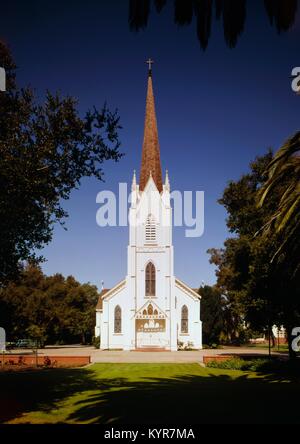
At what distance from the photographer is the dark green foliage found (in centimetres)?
4978

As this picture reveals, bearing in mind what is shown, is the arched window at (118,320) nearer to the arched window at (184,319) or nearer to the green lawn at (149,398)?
the arched window at (184,319)

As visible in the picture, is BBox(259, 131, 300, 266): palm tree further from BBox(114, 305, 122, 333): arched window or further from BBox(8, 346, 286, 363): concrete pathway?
BBox(114, 305, 122, 333): arched window

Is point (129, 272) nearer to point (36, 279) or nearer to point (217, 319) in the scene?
point (217, 319)

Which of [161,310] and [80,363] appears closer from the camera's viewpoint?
[80,363]

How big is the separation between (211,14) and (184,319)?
171 feet

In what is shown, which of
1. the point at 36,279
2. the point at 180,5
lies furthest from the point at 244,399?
the point at 36,279

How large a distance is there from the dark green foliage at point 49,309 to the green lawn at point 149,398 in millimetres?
25324

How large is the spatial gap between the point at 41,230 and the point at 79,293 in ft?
181

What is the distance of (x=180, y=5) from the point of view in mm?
6582

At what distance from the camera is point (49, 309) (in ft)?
203

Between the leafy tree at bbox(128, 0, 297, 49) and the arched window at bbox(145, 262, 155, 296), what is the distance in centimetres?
4939
